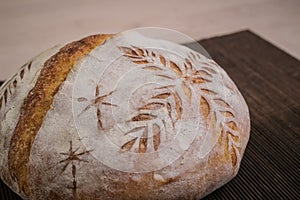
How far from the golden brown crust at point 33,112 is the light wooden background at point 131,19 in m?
0.87

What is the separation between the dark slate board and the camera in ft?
3.71

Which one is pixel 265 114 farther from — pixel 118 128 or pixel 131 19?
pixel 131 19

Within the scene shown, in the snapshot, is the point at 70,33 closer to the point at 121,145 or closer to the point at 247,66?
the point at 247,66

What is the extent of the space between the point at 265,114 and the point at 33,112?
0.68 metres

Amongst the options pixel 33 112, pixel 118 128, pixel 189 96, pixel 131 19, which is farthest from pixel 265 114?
pixel 131 19

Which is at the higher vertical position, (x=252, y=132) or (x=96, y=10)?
(x=96, y=10)

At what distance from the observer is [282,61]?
1638 mm

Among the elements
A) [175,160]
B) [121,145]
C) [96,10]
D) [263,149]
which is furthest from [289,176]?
[96,10]

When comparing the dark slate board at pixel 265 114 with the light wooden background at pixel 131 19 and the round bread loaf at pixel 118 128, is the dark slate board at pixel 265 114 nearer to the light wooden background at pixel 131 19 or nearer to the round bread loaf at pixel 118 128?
the round bread loaf at pixel 118 128

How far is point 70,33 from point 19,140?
3.66 ft

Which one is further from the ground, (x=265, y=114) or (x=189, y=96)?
(x=189, y=96)

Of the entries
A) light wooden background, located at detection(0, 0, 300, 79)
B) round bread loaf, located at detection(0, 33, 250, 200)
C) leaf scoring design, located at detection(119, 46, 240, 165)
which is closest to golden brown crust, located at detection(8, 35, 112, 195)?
round bread loaf, located at detection(0, 33, 250, 200)

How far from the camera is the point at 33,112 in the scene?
100 cm

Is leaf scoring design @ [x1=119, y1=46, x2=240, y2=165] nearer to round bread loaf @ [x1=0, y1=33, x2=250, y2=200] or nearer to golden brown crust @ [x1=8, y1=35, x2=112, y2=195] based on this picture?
round bread loaf @ [x1=0, y1=33, x2=250, y2=200]
